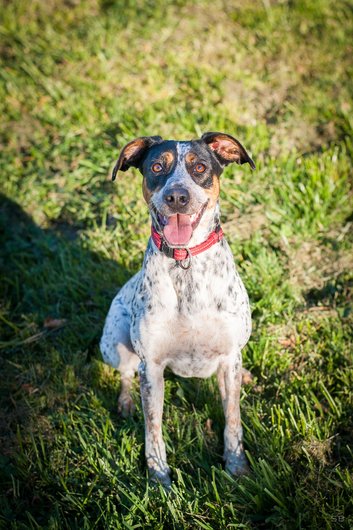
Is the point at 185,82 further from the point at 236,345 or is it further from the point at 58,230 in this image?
the point at 236,345

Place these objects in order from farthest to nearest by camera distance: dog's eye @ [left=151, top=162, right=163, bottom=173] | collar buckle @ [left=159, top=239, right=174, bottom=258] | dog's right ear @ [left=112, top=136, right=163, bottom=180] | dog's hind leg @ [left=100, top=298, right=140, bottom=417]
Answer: dog's hind leg @ [left=100, top=298, right=140, bottom=417] → dog's right ear @ [left=112, top=136, right=163, bottom=180] → dog's eye @ [left=151, top=162, right=163, bottom=173] → collar buckle @ [left=159, top=239, right=174, bottom=258]

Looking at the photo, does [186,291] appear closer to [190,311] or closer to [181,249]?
[190,311]

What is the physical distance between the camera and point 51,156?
23.9 ft

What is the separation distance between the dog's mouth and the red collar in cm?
7

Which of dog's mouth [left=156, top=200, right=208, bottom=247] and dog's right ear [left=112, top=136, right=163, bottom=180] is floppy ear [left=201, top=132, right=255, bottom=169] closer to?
dog's right ear [left=112, top=136, right=163, bottom=180]

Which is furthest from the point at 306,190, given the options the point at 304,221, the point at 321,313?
the point at 321,313

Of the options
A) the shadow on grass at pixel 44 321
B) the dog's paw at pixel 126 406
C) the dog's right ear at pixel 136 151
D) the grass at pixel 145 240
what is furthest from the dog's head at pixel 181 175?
the shadow on grass at pixel 44 321

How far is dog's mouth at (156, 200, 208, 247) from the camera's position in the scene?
3.54 metres

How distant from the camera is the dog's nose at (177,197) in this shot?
3.43m

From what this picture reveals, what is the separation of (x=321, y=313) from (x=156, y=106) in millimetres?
3788

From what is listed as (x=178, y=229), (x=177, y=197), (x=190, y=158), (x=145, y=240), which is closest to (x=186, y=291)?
(x=178, y=229)

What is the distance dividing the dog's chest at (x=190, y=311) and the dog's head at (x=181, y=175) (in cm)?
25

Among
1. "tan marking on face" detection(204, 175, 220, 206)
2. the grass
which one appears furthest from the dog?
the grass

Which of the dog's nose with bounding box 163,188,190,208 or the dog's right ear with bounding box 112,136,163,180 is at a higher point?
the dog's right ear with bounding box 112,136,163,180
